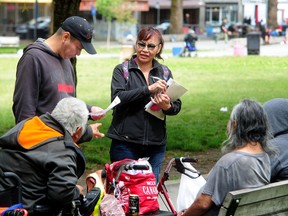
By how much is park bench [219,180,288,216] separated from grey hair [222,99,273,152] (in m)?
0.31

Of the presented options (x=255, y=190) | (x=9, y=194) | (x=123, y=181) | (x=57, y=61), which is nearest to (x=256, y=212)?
(x=255, y=190)

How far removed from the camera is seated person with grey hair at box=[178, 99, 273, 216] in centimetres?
524

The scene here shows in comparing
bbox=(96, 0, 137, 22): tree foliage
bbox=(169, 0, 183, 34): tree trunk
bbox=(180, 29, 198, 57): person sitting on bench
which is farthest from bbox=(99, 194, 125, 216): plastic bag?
bbox=(169, 0, 183, 34): tree trunk

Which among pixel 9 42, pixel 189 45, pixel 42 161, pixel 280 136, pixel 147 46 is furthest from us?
pixel 9 42

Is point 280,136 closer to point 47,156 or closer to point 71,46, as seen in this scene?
point 71,46

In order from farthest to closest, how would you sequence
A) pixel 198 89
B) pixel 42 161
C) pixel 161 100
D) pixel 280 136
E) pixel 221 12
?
pixel 221 12, pixel 198 89, pixel 161 100, pixel 280 136, pixel 42 161

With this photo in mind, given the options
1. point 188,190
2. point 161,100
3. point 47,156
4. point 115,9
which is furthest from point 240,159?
point 115,9

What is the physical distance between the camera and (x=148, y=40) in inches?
265

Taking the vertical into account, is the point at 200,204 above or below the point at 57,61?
below

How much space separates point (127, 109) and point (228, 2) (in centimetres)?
7068

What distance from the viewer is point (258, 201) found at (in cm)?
525

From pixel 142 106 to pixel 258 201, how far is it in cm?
180

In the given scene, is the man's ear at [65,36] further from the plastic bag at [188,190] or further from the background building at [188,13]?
the background building at [188,13]

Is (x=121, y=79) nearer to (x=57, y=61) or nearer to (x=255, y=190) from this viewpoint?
(x=57, y=61)
